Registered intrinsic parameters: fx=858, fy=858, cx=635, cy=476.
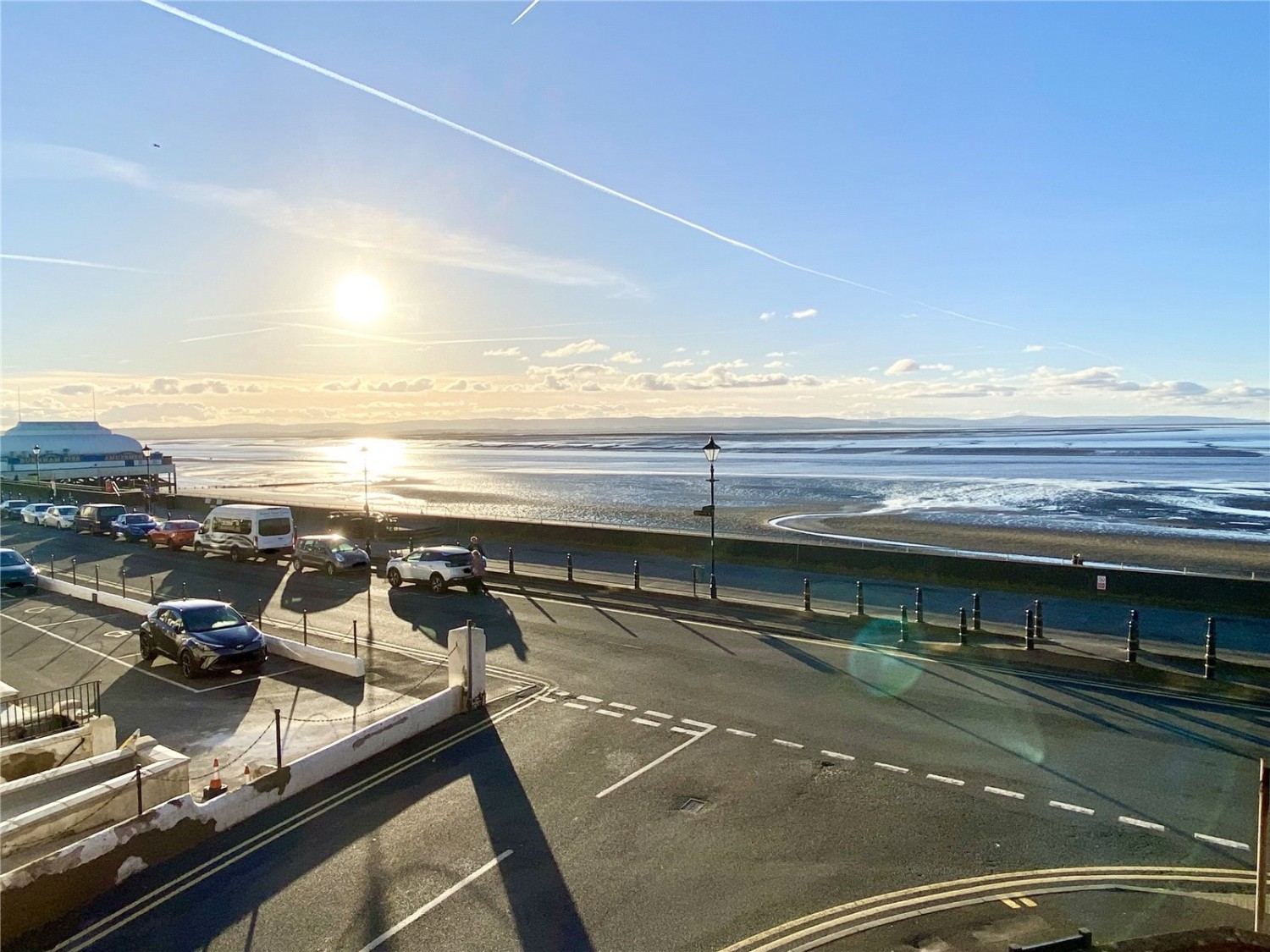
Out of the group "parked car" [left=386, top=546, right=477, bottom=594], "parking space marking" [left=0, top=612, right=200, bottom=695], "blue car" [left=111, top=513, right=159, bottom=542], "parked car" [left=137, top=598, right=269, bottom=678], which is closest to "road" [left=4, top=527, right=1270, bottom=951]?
"parked car" [left=137, top=598, right=269, bottom=678]

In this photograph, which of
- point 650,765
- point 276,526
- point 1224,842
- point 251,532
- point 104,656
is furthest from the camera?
point 276,526

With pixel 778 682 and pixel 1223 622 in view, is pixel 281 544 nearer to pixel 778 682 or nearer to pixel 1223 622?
pixel 778 682

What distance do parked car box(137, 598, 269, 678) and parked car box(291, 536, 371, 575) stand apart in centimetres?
1163

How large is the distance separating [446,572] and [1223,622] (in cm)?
2119

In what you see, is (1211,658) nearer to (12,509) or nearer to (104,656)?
(104,656)

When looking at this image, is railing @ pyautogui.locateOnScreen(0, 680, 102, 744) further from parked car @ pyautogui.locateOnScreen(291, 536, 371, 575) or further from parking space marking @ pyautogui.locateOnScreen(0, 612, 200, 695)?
parked car @ pyautogui.locateOnScreen(291, 536, 371, 575)

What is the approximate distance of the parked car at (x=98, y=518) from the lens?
44.1m

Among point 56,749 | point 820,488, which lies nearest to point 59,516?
point 56,749

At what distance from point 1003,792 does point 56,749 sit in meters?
13.1

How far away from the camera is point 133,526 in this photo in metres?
41.1

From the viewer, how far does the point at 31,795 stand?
10.8 m

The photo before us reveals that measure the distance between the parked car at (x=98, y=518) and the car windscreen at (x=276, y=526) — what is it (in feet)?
49.5

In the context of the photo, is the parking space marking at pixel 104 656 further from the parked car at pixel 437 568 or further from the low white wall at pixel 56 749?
the parked car at pixel 437 568

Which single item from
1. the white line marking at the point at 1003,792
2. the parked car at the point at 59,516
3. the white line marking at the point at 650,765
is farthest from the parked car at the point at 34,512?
the white line marking at the point at 1003,792
